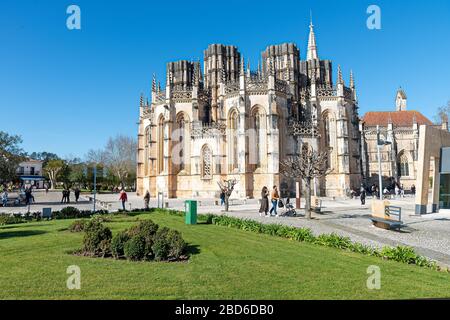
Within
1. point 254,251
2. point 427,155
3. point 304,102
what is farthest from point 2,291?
point 304,102

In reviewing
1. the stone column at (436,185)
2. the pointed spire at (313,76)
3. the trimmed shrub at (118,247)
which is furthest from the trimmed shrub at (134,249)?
the pointed spire at (313,76)

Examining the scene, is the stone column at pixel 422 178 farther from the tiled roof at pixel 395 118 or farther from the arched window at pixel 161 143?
the tiled roof at pixel 395 118

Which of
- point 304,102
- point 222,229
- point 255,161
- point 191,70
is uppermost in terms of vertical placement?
point 191,70

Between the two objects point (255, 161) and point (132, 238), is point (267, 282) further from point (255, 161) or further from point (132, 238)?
point (255, 161)

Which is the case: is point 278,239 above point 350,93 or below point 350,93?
below

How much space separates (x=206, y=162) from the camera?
42.1m

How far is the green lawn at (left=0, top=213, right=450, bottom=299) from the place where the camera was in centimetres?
626

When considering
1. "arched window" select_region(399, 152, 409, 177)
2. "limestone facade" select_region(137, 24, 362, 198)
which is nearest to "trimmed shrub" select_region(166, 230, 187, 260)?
"limestone facade" select_region(137, 24, 362, 198)

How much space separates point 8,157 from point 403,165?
5947 cm

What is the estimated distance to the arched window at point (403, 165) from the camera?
187 feet

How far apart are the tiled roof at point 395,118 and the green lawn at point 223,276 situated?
6036 centimetres

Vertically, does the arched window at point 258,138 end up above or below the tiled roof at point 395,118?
below
